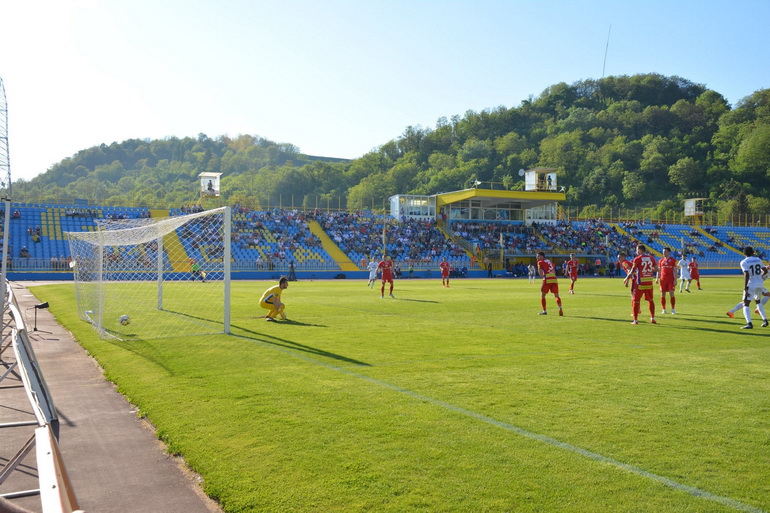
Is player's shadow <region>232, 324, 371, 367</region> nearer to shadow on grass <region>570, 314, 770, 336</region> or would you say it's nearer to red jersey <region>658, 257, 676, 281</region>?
shadow on grass <region>570, 314, 770, 336</region>

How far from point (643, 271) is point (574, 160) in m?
110

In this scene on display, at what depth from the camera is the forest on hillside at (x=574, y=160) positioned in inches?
4328

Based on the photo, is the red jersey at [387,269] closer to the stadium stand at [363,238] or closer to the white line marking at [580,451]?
the white line marking at [580,451]

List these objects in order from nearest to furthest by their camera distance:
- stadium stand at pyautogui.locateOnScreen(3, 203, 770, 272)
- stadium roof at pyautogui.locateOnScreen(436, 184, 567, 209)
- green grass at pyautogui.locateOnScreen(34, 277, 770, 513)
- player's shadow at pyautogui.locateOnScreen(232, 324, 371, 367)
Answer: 1. green grass at pyautogui.locateOnScreen(34, 277, 770, 513)
2. player's shadow at pyautogui.locateOnScreen(232, 324, 371, 367)
3. stadium stand at pyautogui.locateOnScreen(3, 203, 770, 272)
4. stadium roof at pyautogui.locateOnScreen(436, 184, 567, 209)

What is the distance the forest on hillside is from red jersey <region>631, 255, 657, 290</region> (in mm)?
80326

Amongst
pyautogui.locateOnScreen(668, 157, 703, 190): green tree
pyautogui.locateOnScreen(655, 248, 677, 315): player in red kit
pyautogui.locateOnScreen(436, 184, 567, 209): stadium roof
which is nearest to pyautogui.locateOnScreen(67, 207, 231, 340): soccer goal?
pyautogui.locateOnScreen(655, 248, 677, 315): player in red kit

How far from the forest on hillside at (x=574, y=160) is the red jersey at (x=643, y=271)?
264 feet

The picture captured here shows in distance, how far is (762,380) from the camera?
8.08 m

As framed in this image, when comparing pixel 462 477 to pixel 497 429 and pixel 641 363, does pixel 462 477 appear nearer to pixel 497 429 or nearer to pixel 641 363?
pixel 497 429

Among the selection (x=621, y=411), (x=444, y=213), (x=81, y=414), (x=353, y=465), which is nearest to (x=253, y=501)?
(x=353, y=465)

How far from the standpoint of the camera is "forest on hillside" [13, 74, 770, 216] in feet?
361

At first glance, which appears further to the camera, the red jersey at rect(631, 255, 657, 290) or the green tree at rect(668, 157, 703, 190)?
the green tree at rect(668, 157, 703, 190)

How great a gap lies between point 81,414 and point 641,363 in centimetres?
817

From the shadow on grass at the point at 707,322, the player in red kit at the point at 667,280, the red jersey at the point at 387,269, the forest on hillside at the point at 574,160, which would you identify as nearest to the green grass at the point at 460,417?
the shadow on grass at the point at 707,322
